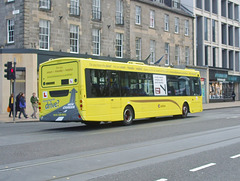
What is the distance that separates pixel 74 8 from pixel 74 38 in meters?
2.53

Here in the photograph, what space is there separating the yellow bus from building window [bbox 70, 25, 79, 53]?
11.3 metres

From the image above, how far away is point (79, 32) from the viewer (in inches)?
1145

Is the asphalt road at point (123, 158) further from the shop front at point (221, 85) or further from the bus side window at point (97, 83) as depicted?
the shop front at point (221, 85)

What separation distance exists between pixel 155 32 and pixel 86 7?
10.2 m

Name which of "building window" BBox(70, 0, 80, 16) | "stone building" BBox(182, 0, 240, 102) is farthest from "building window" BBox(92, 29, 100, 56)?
"stone building" BBox(182, 0, 240, 102)

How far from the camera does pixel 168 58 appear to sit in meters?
39.0

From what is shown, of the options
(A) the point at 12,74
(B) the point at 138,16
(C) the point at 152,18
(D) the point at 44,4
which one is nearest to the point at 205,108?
(C) the point at 152,18

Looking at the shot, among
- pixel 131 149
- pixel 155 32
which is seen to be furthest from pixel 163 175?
pixel 155 32

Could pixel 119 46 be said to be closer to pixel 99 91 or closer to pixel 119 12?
pixel 119 12

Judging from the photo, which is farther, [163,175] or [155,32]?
[155,32]

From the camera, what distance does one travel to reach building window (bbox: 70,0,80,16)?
28641mm

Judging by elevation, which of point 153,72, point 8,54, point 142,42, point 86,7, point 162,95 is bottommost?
point 162,95

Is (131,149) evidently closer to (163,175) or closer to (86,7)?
(163,175)

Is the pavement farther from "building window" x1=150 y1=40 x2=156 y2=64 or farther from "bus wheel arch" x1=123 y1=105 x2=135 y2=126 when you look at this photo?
"building window" x1=150 y1=40 x2=156 y2=64
